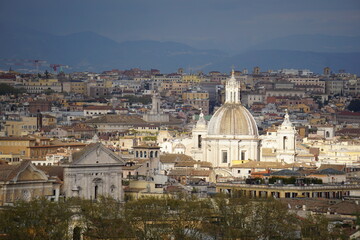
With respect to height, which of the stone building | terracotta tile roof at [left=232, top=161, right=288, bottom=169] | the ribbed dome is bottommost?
the stone building

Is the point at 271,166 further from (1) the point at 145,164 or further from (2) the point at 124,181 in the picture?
(2) the point at 124,181

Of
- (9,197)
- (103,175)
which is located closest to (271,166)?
(103,175)

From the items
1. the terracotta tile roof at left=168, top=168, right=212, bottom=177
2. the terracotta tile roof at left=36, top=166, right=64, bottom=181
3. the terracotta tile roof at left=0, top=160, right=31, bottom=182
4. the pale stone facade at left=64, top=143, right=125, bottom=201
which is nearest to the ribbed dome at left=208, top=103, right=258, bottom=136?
the terracotta tile roof at left=168, top=168, right=212, bottom=177

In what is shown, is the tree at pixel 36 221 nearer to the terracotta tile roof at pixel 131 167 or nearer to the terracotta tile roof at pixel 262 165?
the terracotta tile roof at pixel 131 167

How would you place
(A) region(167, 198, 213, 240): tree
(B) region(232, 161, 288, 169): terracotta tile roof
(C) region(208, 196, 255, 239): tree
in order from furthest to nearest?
1. (B) region(232, 161, 288, 169): terracotta tile roof
2. (A) region(167, 198, 213, 240): tree
3. (C) region(208, 196, 255, 239): tree

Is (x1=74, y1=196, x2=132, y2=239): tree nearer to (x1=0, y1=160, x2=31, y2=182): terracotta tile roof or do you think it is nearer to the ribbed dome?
(x1=0, y1=160, x2=31, y2=182): terracotta tile roof

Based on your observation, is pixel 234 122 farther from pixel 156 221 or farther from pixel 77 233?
pixel 77 233

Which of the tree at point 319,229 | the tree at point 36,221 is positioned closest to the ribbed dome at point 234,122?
the tree at point 36,221

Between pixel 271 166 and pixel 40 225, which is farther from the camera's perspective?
pixel 271 166
